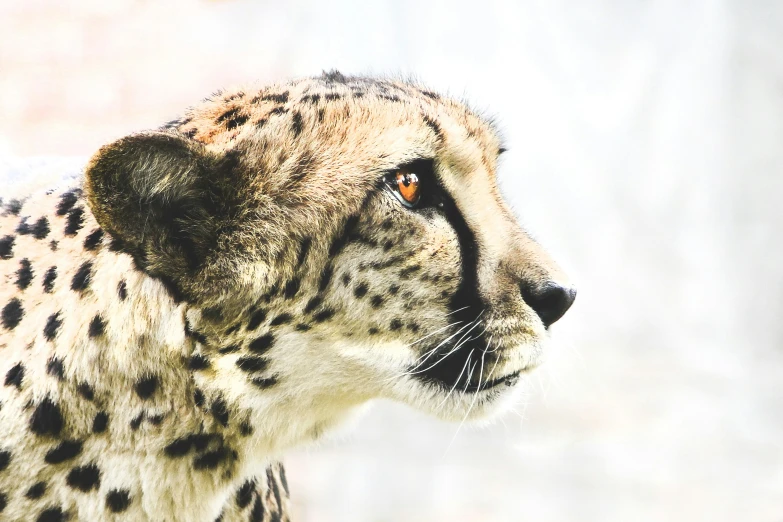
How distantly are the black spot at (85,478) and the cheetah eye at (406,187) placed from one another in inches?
21.5

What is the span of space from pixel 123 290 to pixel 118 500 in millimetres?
284

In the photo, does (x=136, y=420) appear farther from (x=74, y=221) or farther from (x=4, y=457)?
(x=74, y=221)

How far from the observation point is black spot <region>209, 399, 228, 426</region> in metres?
1.06

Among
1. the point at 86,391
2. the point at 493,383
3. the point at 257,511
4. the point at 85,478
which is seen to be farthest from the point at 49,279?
the point at 493,383

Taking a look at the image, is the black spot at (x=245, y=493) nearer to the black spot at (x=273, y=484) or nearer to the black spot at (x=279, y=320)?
the black spot at (x=273, y=484)

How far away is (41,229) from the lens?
3.82 feet

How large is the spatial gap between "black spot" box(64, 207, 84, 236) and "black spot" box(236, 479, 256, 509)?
0.45 m

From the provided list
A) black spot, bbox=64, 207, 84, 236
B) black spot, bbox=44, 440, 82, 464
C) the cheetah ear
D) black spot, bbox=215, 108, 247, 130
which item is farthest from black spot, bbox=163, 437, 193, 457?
black spot, bbox=215, 108, 247, 130

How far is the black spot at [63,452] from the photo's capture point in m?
1.04

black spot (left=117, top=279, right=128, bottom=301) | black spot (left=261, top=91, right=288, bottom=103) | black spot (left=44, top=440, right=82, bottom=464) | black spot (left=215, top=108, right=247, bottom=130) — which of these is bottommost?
black spot (left=44, top=440, right=82, bottom=464)

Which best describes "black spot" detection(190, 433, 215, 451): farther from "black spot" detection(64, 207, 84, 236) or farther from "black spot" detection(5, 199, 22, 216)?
"black spot" detection(5, 199, 22, 216)

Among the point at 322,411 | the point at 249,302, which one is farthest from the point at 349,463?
the point at 249,302

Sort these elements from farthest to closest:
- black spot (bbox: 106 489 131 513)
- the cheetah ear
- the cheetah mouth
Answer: the cheetah mouth
black spot (bbox: 106 489 131 513)
the cheetah ear

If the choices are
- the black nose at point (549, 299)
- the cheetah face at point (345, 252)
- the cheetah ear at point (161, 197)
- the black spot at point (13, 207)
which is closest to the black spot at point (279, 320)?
the cheetah face at point (345, 252)
